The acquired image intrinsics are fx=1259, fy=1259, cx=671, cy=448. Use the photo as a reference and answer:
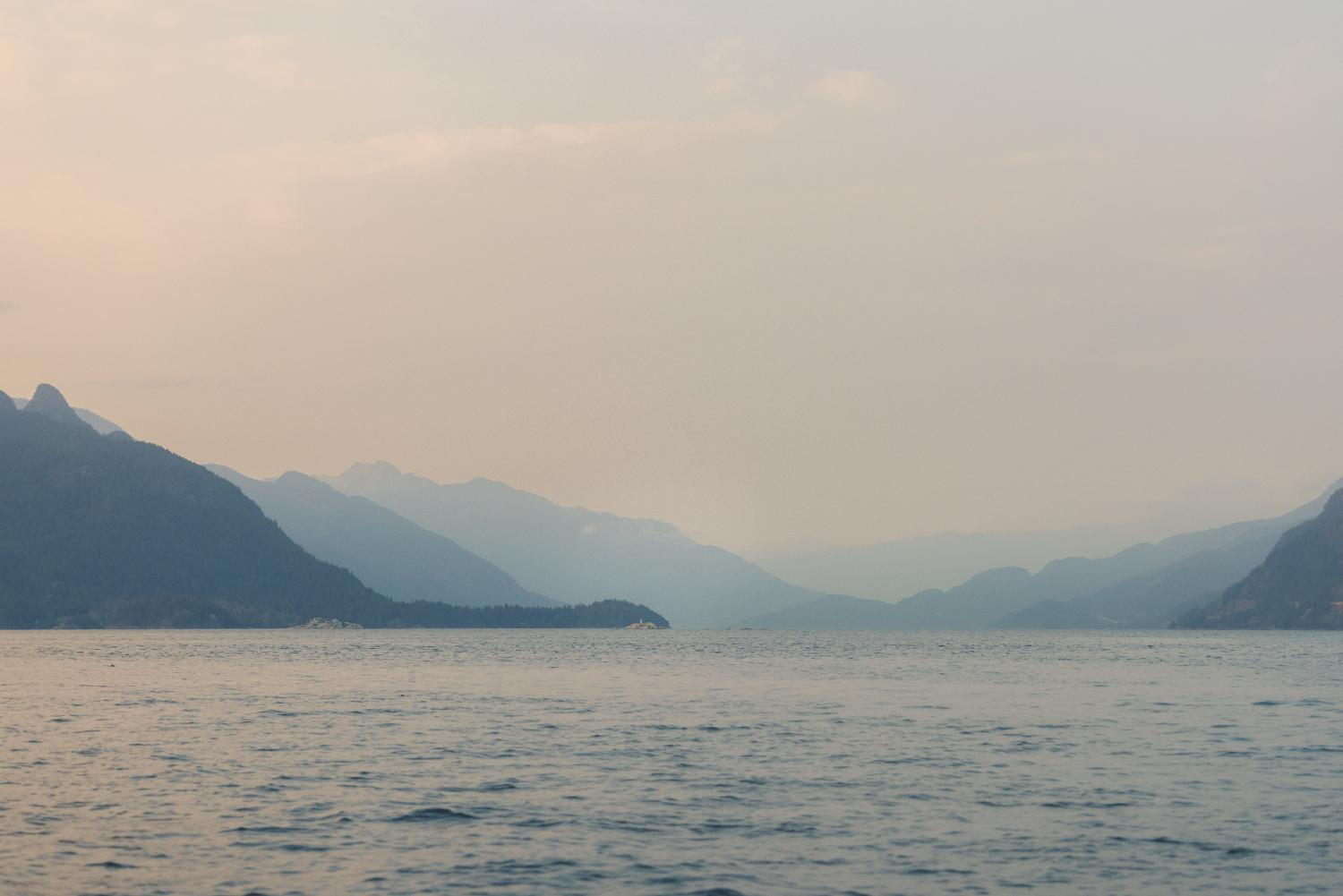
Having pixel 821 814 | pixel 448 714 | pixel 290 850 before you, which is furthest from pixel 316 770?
pixel 448 714

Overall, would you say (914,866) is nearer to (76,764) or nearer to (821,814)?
(821,814)

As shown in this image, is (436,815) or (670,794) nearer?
(436,815)

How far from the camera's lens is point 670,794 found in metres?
50.3

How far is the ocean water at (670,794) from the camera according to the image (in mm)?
36625

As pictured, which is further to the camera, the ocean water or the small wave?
the small wave

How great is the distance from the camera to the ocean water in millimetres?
36625

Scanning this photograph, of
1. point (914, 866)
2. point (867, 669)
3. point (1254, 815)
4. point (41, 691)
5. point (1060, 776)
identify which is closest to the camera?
point (914, 866)

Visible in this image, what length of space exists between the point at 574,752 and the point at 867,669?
93.8m

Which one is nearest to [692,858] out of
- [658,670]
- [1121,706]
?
[1121,706]

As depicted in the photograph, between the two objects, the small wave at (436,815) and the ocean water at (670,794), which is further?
the small wave at (436,815)

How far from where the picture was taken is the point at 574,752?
64.1m

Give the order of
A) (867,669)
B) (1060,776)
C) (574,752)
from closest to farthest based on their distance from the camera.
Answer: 1. (1060,776)
2. (574,752)
3. (867,669)

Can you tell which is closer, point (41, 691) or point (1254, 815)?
point (1254, 815)

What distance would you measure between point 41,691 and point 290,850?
83.0 metres
